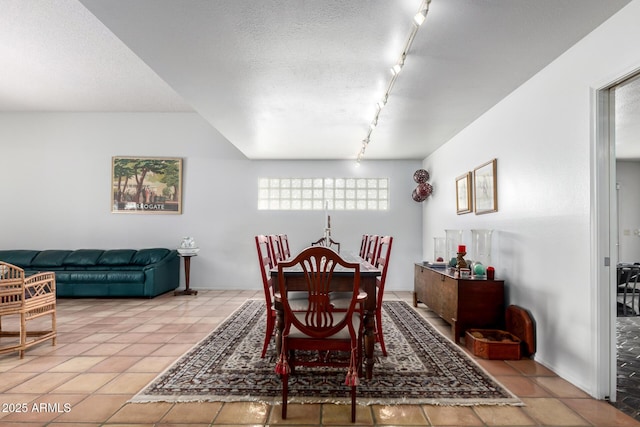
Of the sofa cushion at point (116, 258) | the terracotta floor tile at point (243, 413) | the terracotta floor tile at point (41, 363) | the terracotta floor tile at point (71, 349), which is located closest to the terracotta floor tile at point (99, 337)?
the terracotta floor tile at point (71, 349)

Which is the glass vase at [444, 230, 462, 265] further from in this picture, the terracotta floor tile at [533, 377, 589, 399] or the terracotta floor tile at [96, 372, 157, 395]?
the terracotta floor tile at [96, 372, 157, 395]

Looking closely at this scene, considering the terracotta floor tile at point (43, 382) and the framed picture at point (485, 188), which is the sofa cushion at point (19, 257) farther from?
the framed picture at point (485, 188)

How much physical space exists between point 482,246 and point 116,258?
5.20m

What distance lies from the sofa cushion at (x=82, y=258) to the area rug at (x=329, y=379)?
339cm

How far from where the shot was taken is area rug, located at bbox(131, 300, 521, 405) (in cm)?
213

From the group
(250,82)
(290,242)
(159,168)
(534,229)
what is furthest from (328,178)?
(534,229)

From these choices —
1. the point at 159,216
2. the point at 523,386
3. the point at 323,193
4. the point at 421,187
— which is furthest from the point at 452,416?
the point at 159,216

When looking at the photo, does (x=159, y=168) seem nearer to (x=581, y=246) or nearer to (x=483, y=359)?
(x=483, y=359)

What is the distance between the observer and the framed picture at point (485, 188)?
11.5 ft

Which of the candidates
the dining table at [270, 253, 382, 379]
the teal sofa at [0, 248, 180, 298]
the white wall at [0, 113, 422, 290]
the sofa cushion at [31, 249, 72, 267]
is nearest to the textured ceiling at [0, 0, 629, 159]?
the white wall at [0, 113, 422, 290]

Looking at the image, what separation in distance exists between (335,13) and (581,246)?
7.01ft

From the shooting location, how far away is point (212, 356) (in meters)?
2.84

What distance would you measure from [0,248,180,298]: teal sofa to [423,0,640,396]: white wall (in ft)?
15.5

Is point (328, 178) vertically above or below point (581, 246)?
above
